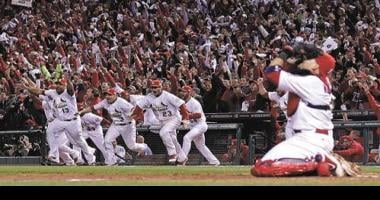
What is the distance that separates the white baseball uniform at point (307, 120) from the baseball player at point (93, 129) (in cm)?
1090

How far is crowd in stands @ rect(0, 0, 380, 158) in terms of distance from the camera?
23.0 meters

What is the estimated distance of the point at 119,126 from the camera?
22.0 m

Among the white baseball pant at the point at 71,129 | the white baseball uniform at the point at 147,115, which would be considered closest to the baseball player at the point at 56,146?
the white baseball pant at the point at 71,129

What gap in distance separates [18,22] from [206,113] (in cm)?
1284

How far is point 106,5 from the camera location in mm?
32969

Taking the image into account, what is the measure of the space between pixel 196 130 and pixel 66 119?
10.7 feet

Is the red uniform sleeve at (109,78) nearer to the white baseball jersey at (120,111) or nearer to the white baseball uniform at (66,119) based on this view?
the white baseball jersey at (120,111)

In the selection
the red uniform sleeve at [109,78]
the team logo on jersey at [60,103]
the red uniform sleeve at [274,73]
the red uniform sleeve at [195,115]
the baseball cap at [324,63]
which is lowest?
the red uniform sleeve at [195,115]

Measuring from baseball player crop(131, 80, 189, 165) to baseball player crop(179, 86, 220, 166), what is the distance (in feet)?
0.91

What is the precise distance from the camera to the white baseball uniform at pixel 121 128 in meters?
21.8

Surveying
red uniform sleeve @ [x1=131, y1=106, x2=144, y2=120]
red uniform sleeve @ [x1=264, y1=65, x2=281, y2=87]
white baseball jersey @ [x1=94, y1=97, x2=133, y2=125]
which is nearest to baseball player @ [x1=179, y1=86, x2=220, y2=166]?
red uniform sleeve @ [x1=131, y1=106, x2=144, y2=120]

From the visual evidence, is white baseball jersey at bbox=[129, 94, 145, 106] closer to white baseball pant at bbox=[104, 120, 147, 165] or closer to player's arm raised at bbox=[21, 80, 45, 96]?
white baseball pant at bbox=[104, 120, 147, 165]

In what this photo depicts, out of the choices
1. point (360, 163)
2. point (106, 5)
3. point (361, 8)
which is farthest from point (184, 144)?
point (106, 5)
